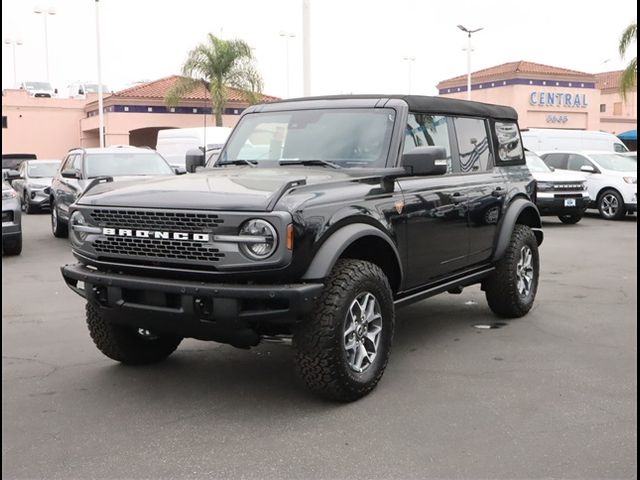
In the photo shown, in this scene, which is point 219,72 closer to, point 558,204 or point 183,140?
point 183,140

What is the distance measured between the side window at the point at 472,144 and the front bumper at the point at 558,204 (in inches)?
371

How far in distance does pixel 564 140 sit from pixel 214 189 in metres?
21.6

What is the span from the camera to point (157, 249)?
414 centimetres

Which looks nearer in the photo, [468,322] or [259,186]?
[259,186]

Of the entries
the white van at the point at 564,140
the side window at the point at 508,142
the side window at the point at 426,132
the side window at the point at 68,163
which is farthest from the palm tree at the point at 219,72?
the side window at the point at 426,132

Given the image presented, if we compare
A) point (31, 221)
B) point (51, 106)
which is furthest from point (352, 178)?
point (51, 106)

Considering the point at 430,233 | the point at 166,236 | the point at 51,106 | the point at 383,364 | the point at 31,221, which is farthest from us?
the point at 51,106

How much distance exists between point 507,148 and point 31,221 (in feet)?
45.1

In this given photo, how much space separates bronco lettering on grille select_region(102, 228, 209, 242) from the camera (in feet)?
13.1

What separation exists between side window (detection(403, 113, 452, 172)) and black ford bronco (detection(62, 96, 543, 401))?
0.02 metres

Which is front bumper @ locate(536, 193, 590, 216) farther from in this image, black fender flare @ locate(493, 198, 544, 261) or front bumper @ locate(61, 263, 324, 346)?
front bumper @ locate(61, 263, 324, 346)

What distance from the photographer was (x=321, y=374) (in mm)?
4137

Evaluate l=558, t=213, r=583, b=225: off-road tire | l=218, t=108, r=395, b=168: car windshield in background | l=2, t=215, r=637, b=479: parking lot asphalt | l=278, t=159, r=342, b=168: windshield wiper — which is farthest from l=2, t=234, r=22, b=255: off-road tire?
l=558, t=213, r=583, b=225: off-road tire

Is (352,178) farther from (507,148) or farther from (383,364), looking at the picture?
(507,148)
